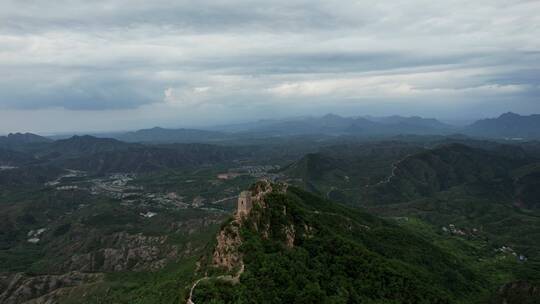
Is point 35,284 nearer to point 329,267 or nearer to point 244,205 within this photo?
point 244,205

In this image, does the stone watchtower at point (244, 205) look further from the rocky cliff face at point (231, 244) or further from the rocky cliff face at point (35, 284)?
the rocky cliff face at point (35, 284)

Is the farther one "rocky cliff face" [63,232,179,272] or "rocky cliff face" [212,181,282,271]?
"rocky cliff face" [63,232,179,272]

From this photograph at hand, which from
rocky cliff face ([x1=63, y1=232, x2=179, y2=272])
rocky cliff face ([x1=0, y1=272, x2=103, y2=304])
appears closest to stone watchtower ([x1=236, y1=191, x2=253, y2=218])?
rocky cliff face ([x1=0, y1=272, x2=103, y2=304])

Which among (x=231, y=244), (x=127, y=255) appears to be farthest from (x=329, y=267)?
(x=127, y=255)

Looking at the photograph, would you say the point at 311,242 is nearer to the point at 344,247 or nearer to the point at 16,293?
the point at 344,247

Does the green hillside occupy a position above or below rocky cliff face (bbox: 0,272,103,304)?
above

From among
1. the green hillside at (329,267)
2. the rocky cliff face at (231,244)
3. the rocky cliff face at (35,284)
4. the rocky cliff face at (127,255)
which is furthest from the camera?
the rocky cliff face at (127,255)

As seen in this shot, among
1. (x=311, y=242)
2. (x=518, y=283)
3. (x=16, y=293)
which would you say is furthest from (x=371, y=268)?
(x=16, y=293)

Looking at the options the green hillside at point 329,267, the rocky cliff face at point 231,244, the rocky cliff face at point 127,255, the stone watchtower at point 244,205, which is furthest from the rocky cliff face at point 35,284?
the green hillside at point 329,267

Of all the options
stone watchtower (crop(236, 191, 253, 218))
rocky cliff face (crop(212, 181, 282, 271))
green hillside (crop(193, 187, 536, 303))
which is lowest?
green hillside (crop(193, 187, 536, 303))

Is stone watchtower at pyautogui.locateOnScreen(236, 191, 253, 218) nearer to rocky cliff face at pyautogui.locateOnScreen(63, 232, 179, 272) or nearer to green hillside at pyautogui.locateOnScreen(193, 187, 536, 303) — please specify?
green hillside at pyautogui.locateOnScreen(193, 187, 536, 303)

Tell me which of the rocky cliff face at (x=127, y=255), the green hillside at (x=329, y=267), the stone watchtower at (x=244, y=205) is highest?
the stone watchtower at (x=244, y=205)
